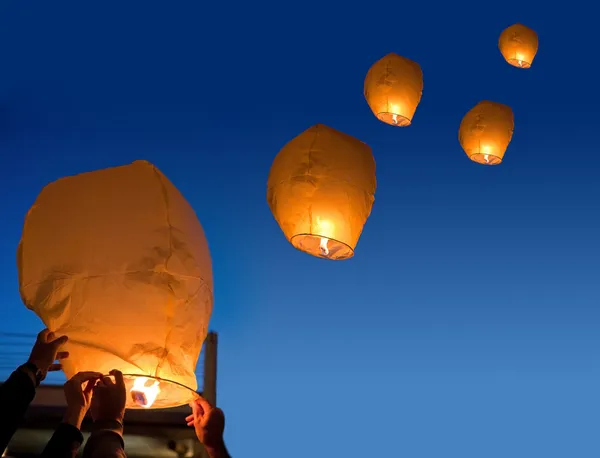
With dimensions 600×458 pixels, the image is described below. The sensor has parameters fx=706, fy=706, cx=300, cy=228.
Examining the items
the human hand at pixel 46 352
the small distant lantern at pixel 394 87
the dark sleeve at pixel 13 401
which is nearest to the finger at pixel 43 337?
the human hand at pixel 46 352

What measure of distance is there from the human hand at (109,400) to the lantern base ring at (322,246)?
124cm

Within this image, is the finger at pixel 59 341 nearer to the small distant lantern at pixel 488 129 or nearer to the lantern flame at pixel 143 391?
the lantern flame at pixel 143 391

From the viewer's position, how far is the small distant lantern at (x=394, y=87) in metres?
3.64

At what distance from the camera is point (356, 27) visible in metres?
7.26

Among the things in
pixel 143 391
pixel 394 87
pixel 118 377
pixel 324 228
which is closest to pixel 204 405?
pixel 143 391

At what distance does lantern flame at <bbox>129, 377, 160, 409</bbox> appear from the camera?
1469mm

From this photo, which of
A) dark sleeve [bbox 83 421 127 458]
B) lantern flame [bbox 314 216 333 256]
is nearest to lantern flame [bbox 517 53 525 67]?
lantern flame [bbox 314 216 333 256]

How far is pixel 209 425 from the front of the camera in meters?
1.48

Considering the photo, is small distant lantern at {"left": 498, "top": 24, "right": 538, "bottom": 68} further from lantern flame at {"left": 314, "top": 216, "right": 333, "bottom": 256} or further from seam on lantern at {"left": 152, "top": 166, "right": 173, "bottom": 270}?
seam on lantern at {"left": 152, "top": 166, "right": 173, "bottom": 270}

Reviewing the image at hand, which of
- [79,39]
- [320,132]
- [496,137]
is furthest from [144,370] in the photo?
[79,39]

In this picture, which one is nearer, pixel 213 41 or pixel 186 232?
pixel 186 232

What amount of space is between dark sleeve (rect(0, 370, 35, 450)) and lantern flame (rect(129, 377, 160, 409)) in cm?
21

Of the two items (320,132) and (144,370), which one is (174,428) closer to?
(320,132)

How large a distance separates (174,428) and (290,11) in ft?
15.7
